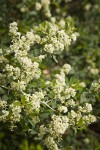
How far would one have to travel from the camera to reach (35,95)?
Answer: 2656mm

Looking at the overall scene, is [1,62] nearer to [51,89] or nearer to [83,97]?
[51,89]

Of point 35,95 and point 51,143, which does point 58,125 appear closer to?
point 51,143

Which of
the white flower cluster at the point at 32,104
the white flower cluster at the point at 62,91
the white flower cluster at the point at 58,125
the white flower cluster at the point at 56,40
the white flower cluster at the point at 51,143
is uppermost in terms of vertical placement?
the white flower cluster at the point at 56,40

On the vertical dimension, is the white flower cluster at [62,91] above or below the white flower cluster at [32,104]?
above

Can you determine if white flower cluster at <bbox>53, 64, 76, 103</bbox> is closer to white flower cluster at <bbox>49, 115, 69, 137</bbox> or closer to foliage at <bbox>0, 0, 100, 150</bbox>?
foliage at <bbox>0, 0, 100, 150</bbox>

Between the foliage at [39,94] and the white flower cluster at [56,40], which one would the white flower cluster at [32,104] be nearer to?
the foliage at [39,94]

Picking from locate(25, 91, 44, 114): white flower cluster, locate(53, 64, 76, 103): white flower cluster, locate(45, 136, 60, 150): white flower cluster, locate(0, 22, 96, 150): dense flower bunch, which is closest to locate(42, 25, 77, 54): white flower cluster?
locate(0, 22, 96, 150): dense flower bunch

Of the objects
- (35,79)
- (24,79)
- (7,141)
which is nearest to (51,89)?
(35,79)

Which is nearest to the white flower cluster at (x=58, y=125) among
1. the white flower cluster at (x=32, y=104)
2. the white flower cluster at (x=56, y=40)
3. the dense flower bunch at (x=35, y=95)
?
the dense flower bunch at (x=35, y=95)

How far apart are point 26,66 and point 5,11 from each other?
217 cm

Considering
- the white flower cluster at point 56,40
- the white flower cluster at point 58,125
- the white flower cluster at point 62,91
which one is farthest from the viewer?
the white flower cluster at point 56,40

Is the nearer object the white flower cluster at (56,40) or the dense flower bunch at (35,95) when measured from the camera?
the dense flower bunch at (35,95)

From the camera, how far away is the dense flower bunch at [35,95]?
261 cm

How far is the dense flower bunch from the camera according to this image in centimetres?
261
